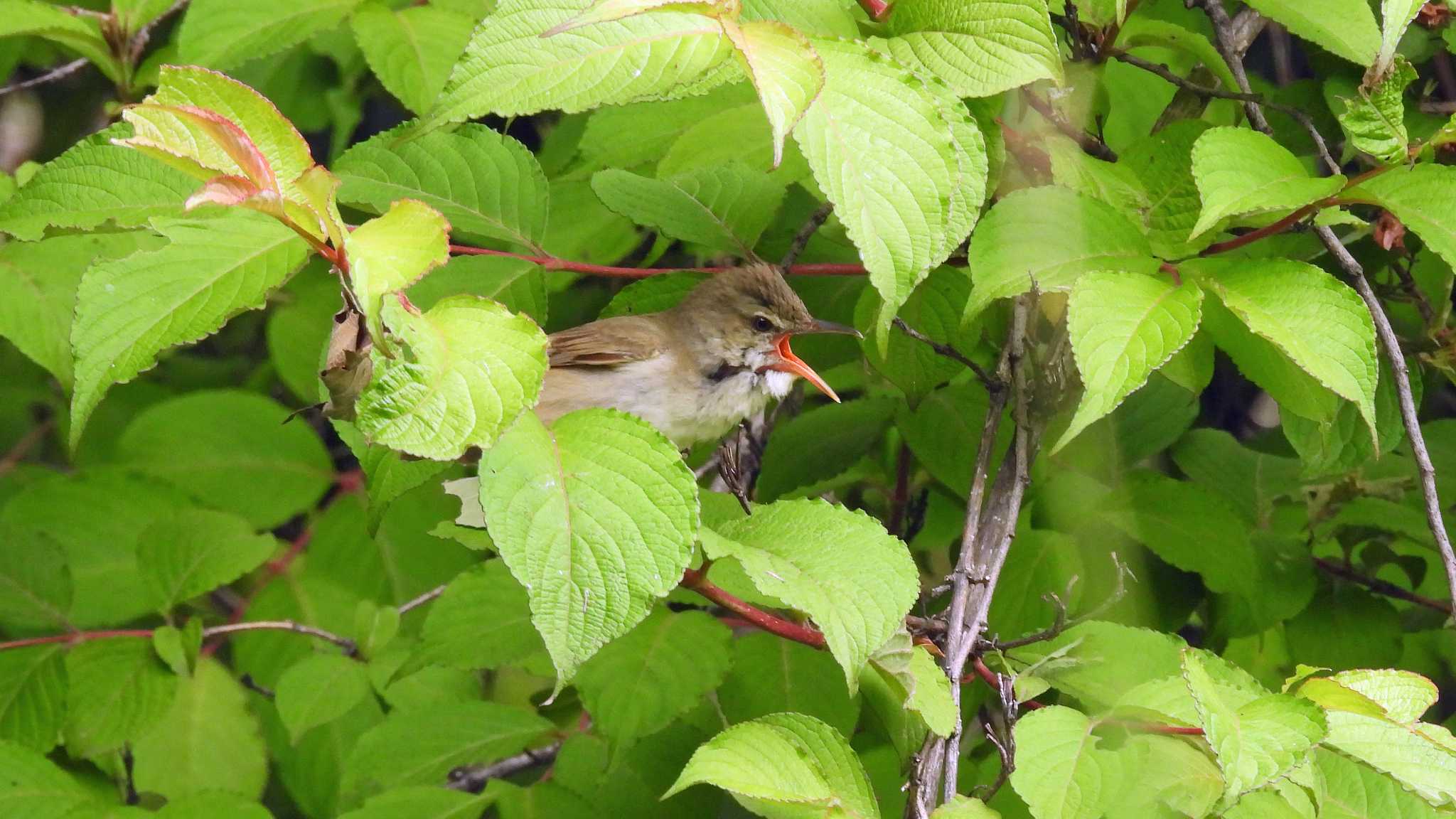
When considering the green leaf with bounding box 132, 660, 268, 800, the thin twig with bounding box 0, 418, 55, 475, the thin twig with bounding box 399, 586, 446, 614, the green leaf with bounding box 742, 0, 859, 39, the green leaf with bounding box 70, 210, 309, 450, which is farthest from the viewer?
the thin twig with bounding box 0, 418, 55, 475

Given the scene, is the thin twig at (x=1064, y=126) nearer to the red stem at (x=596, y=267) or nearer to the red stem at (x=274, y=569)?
the red stem at (x=596, y=267)

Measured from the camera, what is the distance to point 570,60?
1266mm

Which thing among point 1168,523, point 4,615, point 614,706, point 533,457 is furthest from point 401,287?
point 4,615

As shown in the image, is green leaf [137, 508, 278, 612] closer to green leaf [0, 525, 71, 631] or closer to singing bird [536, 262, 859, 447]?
green leaf [0, 525, 71, 631]

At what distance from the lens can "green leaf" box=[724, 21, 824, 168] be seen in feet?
3.81

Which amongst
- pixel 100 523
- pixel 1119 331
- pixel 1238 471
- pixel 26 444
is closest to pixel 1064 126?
pixel 1119 331

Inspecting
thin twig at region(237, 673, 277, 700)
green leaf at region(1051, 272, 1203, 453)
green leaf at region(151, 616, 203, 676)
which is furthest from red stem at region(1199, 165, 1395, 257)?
thin twig at region(237, 673, 277, 700)

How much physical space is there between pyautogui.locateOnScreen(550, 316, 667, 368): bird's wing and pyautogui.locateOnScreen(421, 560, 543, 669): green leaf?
67 centimetres

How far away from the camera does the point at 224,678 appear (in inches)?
111

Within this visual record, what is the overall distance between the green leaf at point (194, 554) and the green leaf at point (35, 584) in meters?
Result: 0.16

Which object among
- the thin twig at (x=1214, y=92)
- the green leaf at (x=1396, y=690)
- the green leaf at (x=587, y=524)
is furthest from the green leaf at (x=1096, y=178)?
the green leaf at (x=587, y=524)

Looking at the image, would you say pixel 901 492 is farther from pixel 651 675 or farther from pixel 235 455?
pixel 235 455

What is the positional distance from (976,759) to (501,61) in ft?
5.33

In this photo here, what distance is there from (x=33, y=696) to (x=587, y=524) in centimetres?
173
